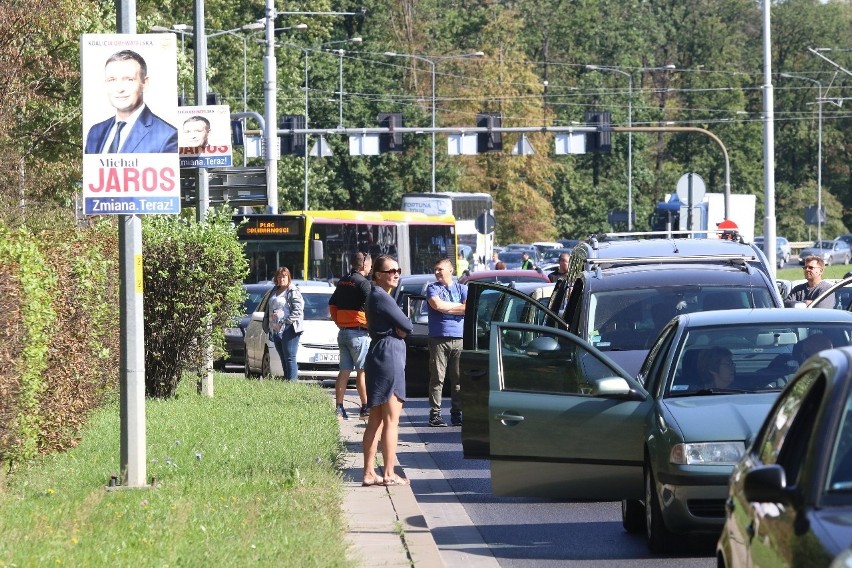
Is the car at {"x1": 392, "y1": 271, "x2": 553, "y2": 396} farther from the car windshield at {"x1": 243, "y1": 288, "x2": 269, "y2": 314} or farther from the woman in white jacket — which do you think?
the car windshield at {"x1": 243, "y1": 288, "x2": 269, "y2": 314}

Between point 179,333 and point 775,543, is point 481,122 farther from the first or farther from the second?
point 775,543

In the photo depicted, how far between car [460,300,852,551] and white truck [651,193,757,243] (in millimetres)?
21480

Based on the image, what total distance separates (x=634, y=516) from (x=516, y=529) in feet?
2.74

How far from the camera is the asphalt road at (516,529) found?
32.1 ft

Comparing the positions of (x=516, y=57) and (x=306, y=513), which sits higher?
(x=516, y=57)

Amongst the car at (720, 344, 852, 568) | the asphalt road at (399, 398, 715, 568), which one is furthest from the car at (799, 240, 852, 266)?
the car at (720, 344, 852, 568)

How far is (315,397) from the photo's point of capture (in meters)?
20.4

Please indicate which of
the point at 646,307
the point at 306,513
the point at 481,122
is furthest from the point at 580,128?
the point at 306,513

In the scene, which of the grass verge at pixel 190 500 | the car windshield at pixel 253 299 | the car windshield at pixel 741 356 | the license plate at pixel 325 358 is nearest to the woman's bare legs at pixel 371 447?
the grass verge at pixel 190 500

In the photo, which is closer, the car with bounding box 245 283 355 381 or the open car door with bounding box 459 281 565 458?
the open car door with bounding box 459 281 565 458

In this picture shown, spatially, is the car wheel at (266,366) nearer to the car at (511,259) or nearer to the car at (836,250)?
the car at (511,259)

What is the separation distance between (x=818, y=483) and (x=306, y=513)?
17.8ft

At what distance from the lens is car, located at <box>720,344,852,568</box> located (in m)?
4.93

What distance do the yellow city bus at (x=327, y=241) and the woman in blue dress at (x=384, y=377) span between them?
A: 19.4 metres
